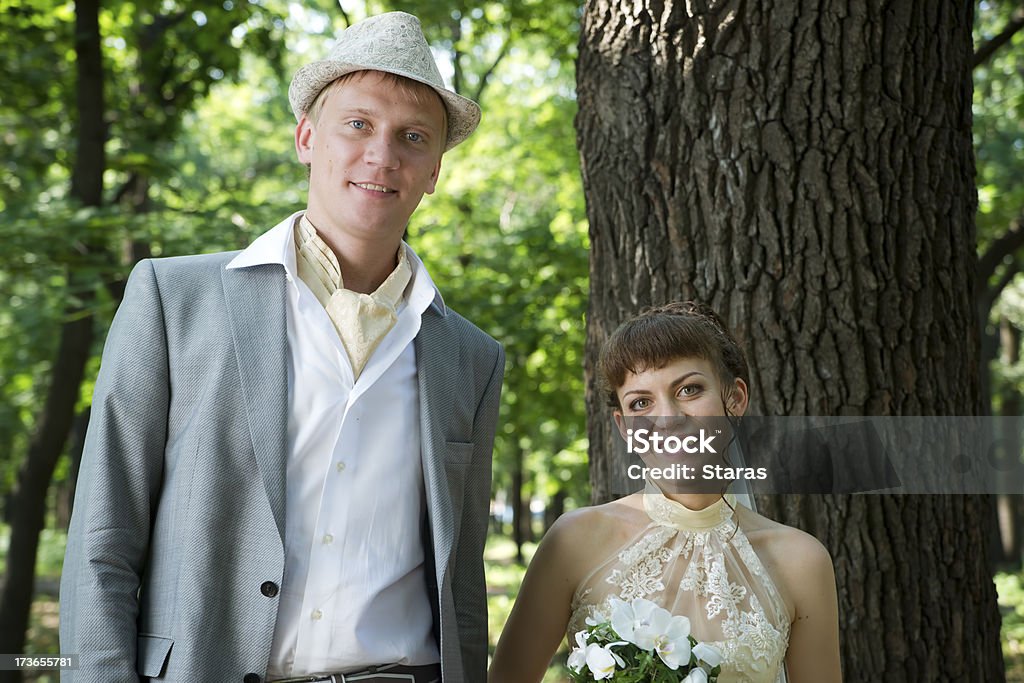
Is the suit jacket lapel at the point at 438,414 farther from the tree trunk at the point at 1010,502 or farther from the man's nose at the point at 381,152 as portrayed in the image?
the tree trunk at the point at 1010,502

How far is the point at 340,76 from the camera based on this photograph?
8.39 ft

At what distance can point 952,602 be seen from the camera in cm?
337

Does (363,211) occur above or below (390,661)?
above

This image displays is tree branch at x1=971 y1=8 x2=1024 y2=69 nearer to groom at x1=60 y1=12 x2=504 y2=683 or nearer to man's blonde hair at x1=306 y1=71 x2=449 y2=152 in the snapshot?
man's blonde hair at x1=306 y1=71 x2=449 y2=152

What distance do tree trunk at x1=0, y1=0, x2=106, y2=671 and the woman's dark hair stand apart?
6698 mm

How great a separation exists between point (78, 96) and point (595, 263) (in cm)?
646

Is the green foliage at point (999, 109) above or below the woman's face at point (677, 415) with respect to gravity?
above

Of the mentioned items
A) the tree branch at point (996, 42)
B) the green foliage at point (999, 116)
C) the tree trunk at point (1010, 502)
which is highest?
the green foliage at point (999, 116)

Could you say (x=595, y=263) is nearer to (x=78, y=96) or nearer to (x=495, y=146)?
(x=78, y=96)

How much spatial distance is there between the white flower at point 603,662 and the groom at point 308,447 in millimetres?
378

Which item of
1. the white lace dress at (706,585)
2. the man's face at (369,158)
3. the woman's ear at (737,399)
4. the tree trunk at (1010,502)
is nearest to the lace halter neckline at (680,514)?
the white lace dress at (706,585)

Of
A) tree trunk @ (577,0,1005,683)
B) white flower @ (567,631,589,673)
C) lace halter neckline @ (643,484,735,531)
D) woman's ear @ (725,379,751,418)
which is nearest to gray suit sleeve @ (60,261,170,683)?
white flower @ (567,631,589,673)

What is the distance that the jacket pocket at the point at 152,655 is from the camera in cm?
217

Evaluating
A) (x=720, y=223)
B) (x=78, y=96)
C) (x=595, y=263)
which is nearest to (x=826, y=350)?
(x=720, y=223)
